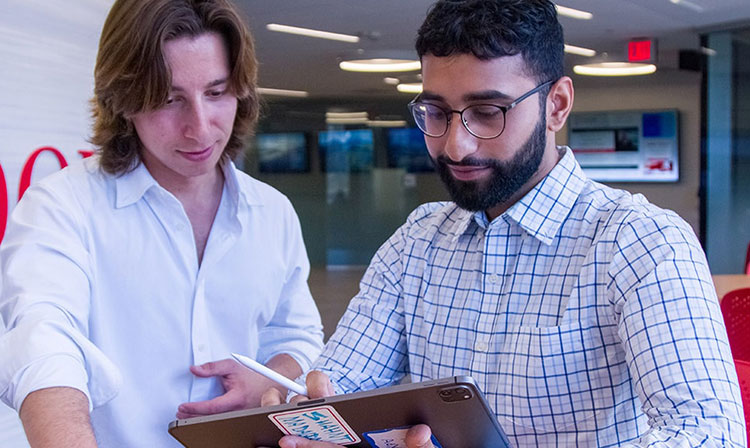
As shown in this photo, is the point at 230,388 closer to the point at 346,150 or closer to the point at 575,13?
the point at 575,13

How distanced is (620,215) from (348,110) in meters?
4.43

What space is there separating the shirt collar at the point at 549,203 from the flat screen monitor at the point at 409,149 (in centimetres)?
404

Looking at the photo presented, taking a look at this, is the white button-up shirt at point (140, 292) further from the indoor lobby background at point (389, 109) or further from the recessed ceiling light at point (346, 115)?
the recessed ceiling light at point (346, 115)

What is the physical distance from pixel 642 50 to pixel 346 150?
7.09 ft

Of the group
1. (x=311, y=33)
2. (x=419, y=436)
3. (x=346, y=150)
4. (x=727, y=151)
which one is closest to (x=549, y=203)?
(x=419, y=436)

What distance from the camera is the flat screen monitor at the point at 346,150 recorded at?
593 centimetres

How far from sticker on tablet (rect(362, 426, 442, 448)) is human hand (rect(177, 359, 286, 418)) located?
21.5 inches

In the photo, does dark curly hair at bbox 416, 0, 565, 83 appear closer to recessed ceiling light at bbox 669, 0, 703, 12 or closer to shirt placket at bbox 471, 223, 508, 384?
shirt placket at bbox 471, 223, 508, 384

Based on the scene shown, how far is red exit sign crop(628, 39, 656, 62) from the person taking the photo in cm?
578

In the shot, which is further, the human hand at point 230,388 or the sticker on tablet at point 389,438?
the human hand at point 230,388

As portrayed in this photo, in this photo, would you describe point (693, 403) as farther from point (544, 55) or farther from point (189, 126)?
point (189, 126)

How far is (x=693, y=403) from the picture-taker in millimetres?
1270

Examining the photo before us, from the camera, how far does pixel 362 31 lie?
5.43 m

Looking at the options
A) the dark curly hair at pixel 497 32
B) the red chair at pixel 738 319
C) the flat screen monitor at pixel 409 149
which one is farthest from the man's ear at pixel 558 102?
the flat screen monitor at pixel 409 149
